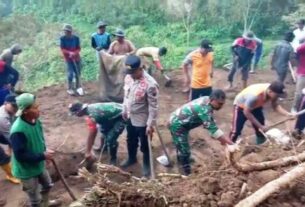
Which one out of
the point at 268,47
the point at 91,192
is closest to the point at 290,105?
the point at 268,47

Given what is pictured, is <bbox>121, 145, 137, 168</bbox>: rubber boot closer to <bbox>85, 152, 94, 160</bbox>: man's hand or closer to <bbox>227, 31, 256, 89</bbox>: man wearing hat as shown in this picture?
<bbox>85, 152, 94, 160</bbox>: man's hand

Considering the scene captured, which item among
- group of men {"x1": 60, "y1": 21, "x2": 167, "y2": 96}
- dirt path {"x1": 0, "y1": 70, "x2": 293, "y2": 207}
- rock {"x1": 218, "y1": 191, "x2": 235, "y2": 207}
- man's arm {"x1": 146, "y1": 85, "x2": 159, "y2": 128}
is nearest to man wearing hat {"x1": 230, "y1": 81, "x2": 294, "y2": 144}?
dirt path {"x1": 0, "y1": 70, "x2": 293, "y2": 207}

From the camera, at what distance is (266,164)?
13.8 feet

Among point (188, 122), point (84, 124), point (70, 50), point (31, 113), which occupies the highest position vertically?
point (31, 113)

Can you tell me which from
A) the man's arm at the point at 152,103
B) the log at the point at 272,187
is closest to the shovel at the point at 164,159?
the man's arm at the point at 152,103

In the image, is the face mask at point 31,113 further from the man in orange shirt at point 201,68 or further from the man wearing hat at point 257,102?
the man in orange shirt at point 201,68

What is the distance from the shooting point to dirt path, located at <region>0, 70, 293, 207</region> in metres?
6.87

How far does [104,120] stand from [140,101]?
632mm

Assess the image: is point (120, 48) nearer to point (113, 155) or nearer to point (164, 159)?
point (113, 155)

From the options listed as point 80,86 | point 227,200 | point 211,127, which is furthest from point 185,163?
point 80,86

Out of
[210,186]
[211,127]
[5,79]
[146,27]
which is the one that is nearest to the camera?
[210,186]

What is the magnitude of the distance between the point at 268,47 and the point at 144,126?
894cm

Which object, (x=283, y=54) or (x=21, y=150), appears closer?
(x=21, y=150)

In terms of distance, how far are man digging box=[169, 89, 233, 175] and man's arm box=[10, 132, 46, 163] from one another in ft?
6.28
